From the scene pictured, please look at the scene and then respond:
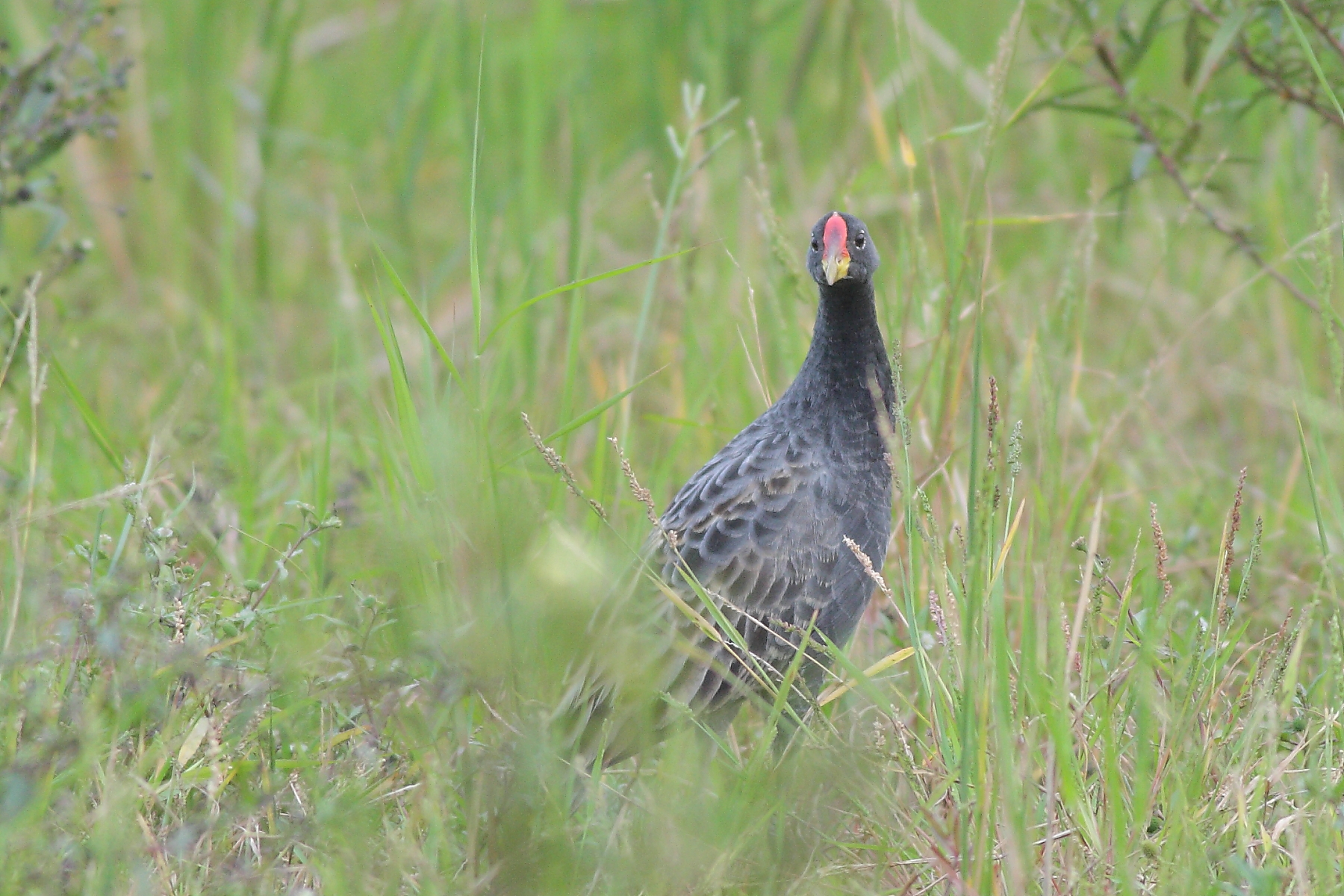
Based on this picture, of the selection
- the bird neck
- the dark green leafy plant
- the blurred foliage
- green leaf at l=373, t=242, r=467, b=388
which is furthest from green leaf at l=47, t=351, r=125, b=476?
the dark green leafy plant

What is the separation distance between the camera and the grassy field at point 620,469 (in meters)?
2.31

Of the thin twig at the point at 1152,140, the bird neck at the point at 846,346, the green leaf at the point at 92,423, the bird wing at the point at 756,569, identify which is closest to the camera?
the bird wing at the point at 756,569

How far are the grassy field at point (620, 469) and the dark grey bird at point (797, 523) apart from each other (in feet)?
0.45

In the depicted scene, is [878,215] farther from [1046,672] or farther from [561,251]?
[1046,672]

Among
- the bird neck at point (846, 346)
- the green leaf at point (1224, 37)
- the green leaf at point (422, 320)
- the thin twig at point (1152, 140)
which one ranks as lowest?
the bird neck at point (846, 346)

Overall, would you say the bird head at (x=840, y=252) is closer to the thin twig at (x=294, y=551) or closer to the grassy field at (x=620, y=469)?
the grassy field at (x=620, y=469)

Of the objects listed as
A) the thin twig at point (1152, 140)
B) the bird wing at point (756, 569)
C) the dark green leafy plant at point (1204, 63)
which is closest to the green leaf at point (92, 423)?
the bird wing at point (756, 569)

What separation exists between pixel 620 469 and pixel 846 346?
73cm

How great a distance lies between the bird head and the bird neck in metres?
0.07

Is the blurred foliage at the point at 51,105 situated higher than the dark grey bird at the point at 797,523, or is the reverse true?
the blurred foliage at the point at 51,105

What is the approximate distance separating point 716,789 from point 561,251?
3.73 meters

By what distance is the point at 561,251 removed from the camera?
596 cm

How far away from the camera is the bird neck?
11.3 feet

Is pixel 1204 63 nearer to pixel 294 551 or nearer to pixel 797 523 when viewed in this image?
pixel 797 523
